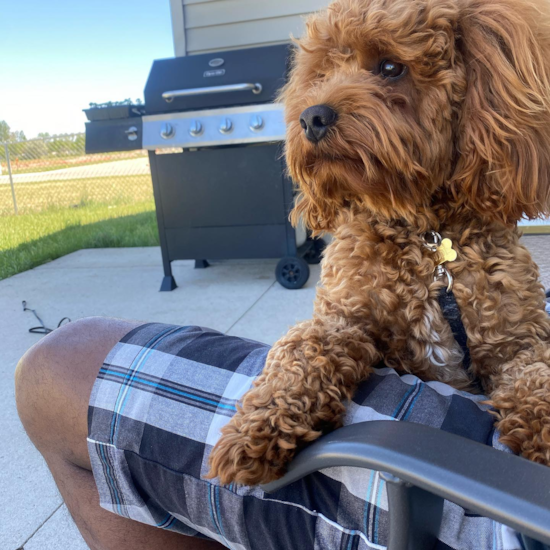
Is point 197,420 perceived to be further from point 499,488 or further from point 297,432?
point 499,488

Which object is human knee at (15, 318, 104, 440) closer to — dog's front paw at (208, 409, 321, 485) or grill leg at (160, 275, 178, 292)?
dog's front paw at (208, 409, 321, 485)

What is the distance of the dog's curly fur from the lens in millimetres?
1214

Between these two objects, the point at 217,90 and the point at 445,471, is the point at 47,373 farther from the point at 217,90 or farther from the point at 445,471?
the point at 217,90

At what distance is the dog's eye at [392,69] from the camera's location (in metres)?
1.29

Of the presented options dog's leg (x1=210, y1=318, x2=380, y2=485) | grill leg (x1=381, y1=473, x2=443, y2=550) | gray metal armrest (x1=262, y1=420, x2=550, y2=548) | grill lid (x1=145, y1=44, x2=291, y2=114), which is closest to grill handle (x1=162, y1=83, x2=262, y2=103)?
grill lid (x1=145, y1=44, x2=291, y2=114)

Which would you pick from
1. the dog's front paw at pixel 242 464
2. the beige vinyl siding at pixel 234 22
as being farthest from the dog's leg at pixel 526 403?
the beige vinyl siding at pixel 234 22

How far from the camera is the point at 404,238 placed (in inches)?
52.7

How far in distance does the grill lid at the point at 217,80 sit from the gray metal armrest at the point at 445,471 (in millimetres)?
3334

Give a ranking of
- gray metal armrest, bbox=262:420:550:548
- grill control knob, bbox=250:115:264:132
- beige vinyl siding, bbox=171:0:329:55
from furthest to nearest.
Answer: beige vinyl siding, bbox=171:0:329:55
grill control knob, bbox=250:115:264:132
gray metal armrest, bbox=262:420:550:548

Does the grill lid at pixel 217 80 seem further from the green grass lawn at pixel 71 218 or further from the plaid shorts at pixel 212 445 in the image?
the plaid shorts at pixel 212 445

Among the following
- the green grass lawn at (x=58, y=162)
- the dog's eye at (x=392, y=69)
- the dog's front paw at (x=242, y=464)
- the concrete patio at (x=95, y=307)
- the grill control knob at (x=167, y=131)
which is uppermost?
the dog's eye at (x=392, y=69)

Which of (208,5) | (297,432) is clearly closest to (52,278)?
(208,5)

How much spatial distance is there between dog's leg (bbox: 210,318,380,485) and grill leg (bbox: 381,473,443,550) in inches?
10.2

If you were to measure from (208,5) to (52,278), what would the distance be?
122 inches
